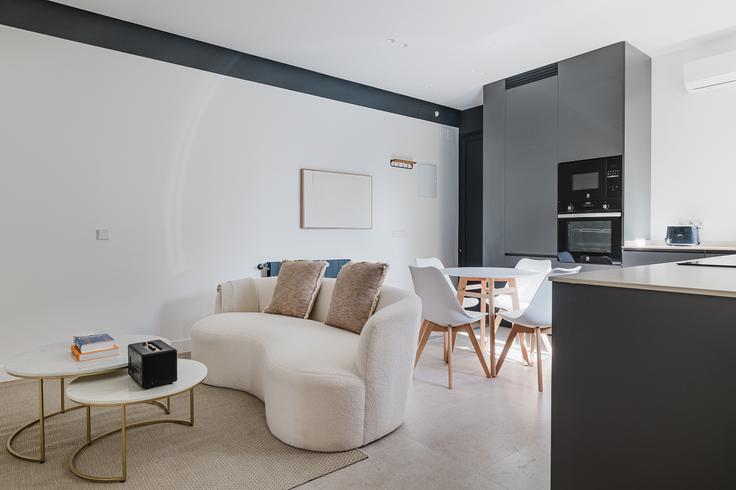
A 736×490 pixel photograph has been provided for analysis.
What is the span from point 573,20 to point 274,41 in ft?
8.56

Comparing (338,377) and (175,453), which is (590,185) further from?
(175,453)

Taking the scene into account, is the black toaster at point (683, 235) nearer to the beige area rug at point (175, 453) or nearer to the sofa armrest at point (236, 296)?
the beige area rug at point (175, 453)

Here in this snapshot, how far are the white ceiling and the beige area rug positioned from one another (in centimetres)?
297

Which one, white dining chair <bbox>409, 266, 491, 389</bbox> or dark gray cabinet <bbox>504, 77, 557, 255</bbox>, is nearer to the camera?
white dining chair <bbox>409, 266, 491, 389</bbox>

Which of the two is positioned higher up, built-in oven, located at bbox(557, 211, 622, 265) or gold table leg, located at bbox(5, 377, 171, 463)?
built-in oven, located at bbox(557, 211, 622, 265)

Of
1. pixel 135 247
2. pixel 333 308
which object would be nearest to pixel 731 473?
pixel 333 308

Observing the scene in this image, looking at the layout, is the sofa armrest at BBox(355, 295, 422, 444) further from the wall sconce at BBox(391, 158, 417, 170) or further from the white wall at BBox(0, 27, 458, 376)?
the wall sconce at BBox(391, 158, 417, 170)

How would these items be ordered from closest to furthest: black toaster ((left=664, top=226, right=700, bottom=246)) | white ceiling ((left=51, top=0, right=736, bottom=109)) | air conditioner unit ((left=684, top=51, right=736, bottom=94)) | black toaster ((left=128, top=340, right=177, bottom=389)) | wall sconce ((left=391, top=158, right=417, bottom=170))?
1. black toaster ((left=128, top=340, right=177, bottom=389))
2. white ceiling ((left=51, top=0, right=736, bottom=109))
3. air conditioner unit ((left=684, top=51, right=736, bottom=94))
4. black toaster ((left=664, top=226, right=700, bottom=246))
5. wall sconce ((left=391, top=158, right=417, bottom=170))

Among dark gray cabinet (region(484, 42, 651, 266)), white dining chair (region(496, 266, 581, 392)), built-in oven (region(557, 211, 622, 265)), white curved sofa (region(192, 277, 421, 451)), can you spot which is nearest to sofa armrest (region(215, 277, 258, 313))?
white curved sofa (region(192, 277, 421, 451))

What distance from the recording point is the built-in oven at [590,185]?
4289 millimetres

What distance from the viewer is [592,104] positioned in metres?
4.46

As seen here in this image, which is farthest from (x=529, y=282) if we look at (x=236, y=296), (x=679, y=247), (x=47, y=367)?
(x=47, y=367)

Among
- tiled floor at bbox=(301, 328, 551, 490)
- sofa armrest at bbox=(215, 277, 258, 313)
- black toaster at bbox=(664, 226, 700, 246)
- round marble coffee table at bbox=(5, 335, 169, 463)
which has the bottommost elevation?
tiled floor at bbox=(301, 328, 551, 490)

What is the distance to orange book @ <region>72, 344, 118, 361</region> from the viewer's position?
2314 mm
